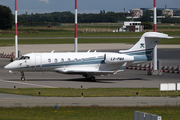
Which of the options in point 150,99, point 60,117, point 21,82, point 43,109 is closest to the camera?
point 60,117

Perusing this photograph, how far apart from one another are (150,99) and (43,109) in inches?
335

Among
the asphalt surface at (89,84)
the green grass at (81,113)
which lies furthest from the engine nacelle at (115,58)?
the green grass at (81,113)

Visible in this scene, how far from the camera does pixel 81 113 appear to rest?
68.3 ft

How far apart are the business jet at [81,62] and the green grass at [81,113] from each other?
1558 cm

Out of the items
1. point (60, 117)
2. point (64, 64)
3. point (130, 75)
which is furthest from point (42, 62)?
point (60, 117)

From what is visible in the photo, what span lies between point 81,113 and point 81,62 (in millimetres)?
17805

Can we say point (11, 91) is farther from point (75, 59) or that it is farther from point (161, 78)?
point (161, 78)

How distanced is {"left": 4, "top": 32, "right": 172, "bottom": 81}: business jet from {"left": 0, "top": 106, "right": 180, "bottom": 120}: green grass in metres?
15.6

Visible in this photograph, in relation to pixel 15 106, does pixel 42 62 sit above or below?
above

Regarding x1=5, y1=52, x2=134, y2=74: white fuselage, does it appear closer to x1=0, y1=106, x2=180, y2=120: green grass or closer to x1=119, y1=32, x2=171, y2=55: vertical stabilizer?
x1=119, y1=32, x2=171, y2=55: vertical stabilizer

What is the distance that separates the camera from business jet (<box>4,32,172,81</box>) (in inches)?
1492

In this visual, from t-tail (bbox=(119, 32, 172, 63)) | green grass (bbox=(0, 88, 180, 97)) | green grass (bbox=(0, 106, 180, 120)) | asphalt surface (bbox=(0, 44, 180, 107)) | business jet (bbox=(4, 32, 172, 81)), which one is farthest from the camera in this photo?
t-tail (bbox=(119, 32, 172, 63))

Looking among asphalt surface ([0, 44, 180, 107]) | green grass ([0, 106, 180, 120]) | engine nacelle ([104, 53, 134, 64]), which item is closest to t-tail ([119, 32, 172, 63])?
engine nacelle ([104, 53, 134, 64])

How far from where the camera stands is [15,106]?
22.9m
